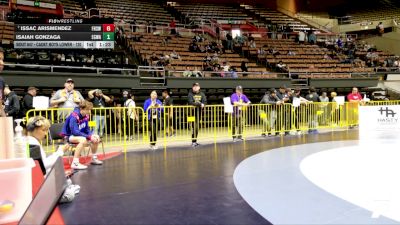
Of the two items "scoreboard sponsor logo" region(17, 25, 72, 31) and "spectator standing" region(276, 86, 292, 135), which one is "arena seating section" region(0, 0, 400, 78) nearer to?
"scoreboard sponsor logo" region(17, 25, 72, 31)

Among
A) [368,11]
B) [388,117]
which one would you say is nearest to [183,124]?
[388,117]

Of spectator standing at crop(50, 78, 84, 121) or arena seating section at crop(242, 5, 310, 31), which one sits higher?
arena seating section at crop(242, 5, 310, 31)

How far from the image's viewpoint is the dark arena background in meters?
4.01

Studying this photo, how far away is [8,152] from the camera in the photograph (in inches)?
89.5

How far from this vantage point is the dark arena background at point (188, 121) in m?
4.01

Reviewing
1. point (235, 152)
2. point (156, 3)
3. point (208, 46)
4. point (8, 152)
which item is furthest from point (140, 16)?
point (8, 152)

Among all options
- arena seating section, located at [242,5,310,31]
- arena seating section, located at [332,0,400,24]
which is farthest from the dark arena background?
arena seating section, located at [332,0,400,24]

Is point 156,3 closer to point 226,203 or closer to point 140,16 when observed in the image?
point 140,16

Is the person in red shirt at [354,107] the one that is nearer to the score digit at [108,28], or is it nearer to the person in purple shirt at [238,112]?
the person in purple shirt at [238,112]

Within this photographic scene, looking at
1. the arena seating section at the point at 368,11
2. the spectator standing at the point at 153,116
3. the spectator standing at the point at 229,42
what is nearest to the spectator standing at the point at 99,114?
the spectator standing at the point at 153,116

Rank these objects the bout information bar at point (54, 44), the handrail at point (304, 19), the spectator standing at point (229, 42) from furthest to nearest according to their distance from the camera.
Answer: the handrail at point (304, 19)
the spectator standing at point (229, 42)
the bout information bar at point (54, 44)

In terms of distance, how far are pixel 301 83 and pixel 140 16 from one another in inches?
460
